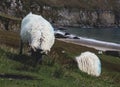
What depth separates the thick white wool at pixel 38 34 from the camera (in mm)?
23375

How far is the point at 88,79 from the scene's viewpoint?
23.2 m

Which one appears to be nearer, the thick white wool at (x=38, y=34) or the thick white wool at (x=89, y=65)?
the thick white wool at (x=38, y=34)

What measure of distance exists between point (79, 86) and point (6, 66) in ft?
11.7

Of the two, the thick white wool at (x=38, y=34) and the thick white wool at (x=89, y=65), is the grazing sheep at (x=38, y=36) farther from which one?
the thick white wool at (x=89, y=65)

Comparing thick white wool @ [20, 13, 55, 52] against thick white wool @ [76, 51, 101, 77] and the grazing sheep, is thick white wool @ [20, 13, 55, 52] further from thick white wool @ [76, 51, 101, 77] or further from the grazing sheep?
thick white wool @ [76, 51, 101, 77]

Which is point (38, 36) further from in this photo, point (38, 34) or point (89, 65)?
point (89, 65)

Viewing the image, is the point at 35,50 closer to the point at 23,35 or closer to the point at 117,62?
the point at 23,35

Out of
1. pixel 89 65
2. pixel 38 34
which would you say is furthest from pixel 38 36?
pixel 89 65

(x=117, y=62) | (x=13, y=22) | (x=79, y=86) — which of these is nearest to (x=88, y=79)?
(x=79, y=86)

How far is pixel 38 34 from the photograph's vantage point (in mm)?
23484

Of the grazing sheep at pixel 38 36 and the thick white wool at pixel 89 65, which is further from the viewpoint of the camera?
the thick white wool at pixel 89 65

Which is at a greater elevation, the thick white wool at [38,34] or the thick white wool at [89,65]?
the thick white wool at [38,34]

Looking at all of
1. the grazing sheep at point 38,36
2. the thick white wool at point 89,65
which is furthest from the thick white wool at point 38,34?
the thick white wool at point 89,65

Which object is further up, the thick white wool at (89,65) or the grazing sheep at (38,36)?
the grazing sheep at (38,36)
